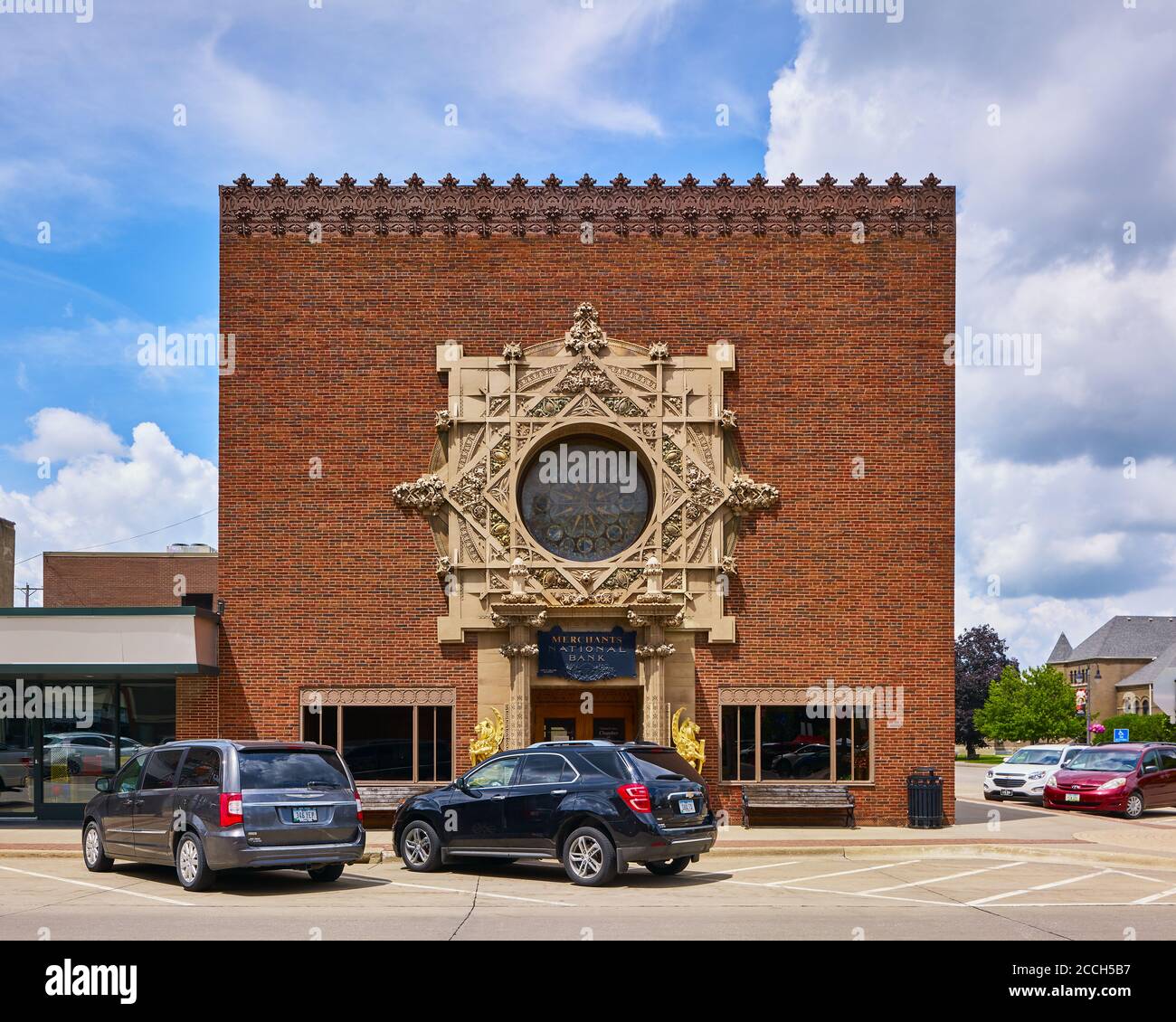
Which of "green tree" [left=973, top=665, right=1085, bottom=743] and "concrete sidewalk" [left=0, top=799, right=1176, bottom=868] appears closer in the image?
"concrete sidewalk" [left=0, top=799, right=1176, bottom=868]

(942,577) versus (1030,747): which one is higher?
(942,577)

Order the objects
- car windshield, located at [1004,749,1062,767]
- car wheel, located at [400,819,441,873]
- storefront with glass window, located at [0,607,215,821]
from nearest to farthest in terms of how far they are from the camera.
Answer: car wheel, located at [400,819,441,873], storefront with glass window, located at [0,607,215,821], car windshield, located at [1004,749,1062,767]

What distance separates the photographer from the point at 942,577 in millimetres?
22891

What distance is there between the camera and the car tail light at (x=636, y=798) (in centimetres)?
1461

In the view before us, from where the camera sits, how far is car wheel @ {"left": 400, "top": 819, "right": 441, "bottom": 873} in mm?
16125

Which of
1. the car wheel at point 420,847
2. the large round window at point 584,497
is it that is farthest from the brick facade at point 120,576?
the car wheel at point 420,847

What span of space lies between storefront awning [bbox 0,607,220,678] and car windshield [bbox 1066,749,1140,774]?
19162 mm

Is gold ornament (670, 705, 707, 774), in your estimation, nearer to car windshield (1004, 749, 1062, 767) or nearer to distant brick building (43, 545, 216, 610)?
car windshield (1004, 749, 1062, 767)

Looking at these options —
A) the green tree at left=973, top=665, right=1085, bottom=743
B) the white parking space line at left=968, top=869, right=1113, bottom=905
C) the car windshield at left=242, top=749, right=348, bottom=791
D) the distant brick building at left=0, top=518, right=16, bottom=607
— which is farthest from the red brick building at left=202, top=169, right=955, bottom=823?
the green tree at left=973, top=665, right=1085, bottom=743

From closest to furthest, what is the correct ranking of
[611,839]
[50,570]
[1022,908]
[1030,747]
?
[1022,908] → [611,839] → [1030,747] → [50,570]

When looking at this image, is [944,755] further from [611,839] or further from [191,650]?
[191,650]

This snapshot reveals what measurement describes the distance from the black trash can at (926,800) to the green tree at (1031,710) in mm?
66965
